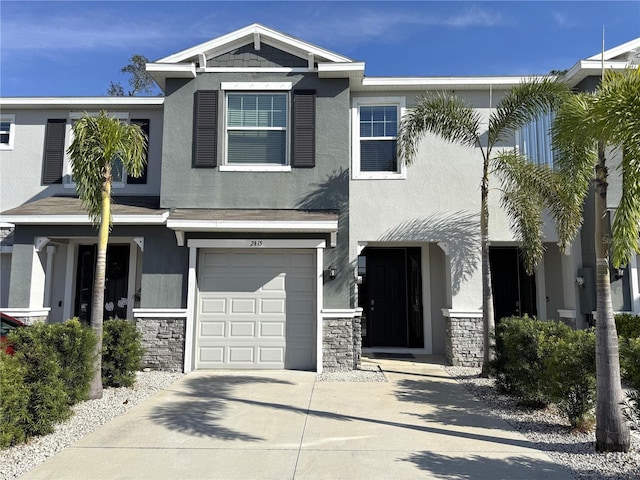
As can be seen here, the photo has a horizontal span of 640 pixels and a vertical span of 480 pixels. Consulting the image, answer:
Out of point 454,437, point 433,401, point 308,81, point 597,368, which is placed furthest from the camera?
point 308,81

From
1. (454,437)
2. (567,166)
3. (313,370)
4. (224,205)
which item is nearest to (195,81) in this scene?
(224,205)

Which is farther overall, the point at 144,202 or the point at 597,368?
the point at 144,202

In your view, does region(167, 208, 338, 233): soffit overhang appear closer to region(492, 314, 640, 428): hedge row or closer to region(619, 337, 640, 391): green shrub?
region(492, 314, 640, 428): hedge row

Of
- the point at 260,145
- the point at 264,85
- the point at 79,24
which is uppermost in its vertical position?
the point at 79,24

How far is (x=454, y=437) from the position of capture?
5.88 m

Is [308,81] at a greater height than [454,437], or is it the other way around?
[308,81]

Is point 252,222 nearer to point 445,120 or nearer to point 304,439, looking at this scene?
point 445,120

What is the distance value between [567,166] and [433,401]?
4253 millimetres

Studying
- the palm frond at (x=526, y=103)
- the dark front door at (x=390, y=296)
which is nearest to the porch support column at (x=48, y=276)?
the dark front door at (x=390, y=296)

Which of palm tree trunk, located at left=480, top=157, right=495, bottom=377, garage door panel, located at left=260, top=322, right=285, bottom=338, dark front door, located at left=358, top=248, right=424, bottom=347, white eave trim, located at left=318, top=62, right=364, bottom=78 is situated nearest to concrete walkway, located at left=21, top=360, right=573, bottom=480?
palm tree trunk, located at left=480, top=157, right=495, bottom=377

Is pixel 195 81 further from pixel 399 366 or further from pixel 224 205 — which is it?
pixel 399 366

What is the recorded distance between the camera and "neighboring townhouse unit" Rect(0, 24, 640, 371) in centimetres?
1001

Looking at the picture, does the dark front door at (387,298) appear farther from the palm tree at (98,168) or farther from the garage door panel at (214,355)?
the palm tree at (98,168)

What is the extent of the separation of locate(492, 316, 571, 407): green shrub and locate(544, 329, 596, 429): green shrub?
15.6 inches
